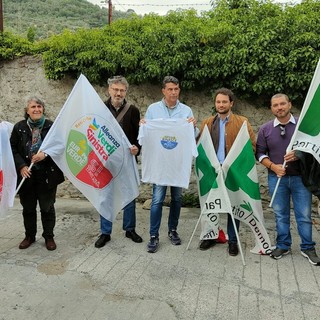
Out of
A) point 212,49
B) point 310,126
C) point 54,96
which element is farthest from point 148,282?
point 54,96

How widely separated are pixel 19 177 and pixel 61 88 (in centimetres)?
307

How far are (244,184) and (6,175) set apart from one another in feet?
8.55

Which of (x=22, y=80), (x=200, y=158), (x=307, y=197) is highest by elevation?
(x=22, y=80)

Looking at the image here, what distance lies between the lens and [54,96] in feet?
22.5

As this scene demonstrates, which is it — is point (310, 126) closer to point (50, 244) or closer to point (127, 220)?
point (127, 220)

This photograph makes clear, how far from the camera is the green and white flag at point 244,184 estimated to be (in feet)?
13.1

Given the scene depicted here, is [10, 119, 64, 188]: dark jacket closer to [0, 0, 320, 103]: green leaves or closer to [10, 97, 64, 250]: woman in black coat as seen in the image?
[10, 97, 64, 250]: woman in black coat

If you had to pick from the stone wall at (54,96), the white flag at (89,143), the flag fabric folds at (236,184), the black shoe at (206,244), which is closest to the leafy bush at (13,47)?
the stone wall at (54,96)

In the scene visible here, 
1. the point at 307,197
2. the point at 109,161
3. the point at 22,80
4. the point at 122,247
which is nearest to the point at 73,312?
the point at 122,247

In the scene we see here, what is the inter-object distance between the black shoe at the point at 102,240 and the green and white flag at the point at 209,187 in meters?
1.16

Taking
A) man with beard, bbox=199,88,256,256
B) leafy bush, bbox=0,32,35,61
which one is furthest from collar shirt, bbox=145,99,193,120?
leafy bush, bbox=0,32,35,61

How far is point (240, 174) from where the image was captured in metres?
4.06

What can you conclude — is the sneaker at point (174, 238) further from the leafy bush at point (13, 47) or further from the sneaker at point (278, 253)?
the leafy bush at point (13, 47)

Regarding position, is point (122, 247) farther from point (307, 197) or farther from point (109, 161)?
point (307, 197)
